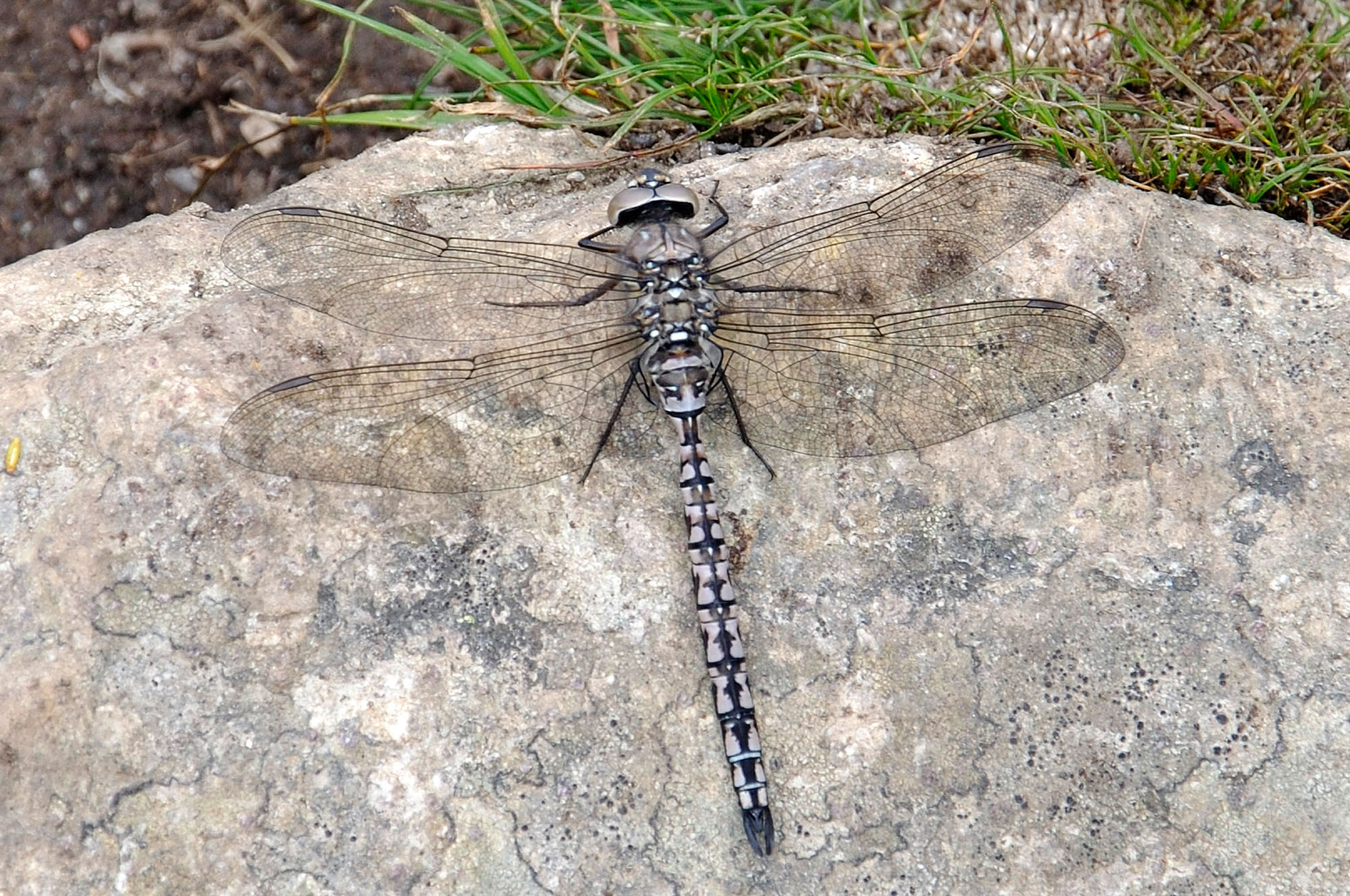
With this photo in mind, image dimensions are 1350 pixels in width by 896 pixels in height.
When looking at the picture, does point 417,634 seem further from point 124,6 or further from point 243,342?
point 124,6

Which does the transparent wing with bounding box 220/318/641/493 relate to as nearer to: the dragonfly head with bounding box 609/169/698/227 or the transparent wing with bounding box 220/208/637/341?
the transparent wing with bounding box 220/208/637/341

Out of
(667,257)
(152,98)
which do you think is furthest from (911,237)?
(152,98)

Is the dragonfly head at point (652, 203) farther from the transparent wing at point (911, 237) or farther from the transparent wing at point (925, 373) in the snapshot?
the transparent wing at point (925, 373)

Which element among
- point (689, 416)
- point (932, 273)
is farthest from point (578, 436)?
point (932, 273)

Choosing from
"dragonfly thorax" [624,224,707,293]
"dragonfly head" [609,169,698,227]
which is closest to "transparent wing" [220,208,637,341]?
"dragonfly thorax" [624,224,707,293]

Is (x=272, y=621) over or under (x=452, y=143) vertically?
under

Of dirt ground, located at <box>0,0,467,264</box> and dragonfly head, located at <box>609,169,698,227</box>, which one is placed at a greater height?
dirt ground, located at <box>0,0,467,264</box>

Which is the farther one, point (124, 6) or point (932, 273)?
point (124, 6)
